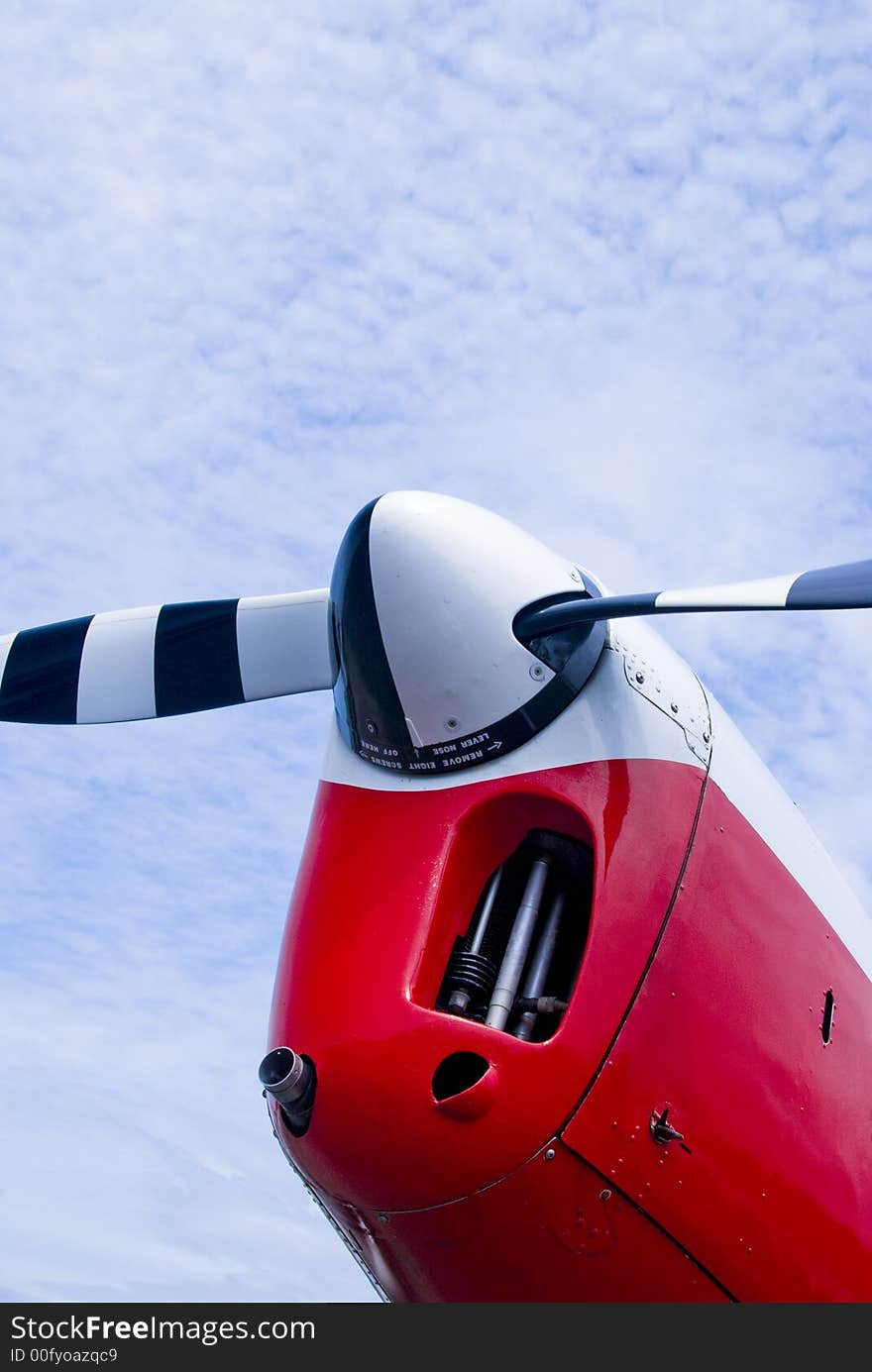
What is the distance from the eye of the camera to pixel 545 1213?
19.5 ft

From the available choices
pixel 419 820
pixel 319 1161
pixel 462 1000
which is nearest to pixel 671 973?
pixel 462 1000

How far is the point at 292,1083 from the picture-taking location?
6004 millimetres

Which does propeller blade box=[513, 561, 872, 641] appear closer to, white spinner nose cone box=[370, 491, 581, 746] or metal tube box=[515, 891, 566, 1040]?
white spinner nose cone box=[370, 491, 581, 746]

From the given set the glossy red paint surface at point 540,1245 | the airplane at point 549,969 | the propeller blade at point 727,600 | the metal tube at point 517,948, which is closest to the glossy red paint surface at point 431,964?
the airplane at point 549,969

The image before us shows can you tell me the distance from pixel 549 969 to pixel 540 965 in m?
0.06

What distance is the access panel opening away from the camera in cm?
629

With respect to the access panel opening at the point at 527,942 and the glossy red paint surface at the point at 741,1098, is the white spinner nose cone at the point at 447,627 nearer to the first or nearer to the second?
the access panel opening at the point at 527,942

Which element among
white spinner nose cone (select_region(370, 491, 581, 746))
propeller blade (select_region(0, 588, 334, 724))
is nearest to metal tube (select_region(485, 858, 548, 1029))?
white spinner nose cone (select_region(370, 491, 581, 746))

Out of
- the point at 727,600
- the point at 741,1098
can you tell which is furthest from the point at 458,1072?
the point at 727,600

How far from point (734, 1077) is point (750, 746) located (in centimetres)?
213

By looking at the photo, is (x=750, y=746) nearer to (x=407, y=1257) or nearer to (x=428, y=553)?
(x=428, y=553)

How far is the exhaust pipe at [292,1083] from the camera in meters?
6.02

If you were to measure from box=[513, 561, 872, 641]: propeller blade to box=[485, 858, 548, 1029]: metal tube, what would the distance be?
1251 millimetres

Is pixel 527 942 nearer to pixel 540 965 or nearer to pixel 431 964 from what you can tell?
pixel 540 965
